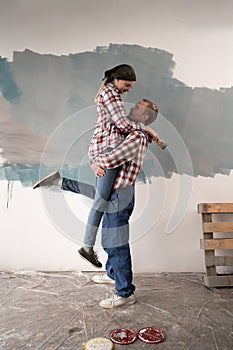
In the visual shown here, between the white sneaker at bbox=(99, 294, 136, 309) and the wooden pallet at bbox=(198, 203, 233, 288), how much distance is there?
1.70 feet

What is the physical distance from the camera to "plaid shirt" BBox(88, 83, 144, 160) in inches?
73.0

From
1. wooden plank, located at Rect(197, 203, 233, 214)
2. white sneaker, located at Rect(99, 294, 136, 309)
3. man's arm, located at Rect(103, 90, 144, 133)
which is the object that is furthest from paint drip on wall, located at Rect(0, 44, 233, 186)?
white sneaker, located at Rect(99, 294, 136, 309)

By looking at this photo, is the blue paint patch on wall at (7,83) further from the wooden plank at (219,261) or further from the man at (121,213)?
the wooden plank at (219,261)

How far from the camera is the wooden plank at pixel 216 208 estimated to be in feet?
7.23

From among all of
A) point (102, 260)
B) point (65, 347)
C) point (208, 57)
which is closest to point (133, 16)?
point (208, 57)

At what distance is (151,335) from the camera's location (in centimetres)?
145

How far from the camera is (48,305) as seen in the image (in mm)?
1810

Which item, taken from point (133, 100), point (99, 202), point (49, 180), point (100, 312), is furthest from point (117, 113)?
point (100, 312)

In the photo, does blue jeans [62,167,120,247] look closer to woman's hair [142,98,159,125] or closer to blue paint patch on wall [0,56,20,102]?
woman's hair [142,98,159,125]

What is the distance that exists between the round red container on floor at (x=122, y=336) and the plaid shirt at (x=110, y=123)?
2.88ft

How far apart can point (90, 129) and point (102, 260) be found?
87cm

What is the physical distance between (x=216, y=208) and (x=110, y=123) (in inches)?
33.6

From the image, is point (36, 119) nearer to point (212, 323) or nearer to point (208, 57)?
point (208, 57)

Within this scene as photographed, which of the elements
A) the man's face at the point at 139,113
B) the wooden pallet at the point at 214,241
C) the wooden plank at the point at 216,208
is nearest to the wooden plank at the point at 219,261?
the wooden pallet at the point at 214,241
